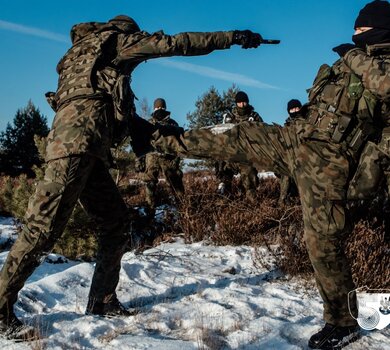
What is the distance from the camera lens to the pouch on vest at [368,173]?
3.00 metres

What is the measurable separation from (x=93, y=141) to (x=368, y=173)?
1.79 metres

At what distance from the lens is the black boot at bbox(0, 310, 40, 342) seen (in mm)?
2789

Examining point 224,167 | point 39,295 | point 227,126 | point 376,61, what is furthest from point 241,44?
point 224,167

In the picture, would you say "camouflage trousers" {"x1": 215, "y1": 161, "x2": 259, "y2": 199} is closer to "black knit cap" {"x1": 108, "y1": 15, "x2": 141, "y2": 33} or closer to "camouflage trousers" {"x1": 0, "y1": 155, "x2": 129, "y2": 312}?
"black knit cap" {"x1": 108, "y1": 15, "x2": 141, "y2": 33}

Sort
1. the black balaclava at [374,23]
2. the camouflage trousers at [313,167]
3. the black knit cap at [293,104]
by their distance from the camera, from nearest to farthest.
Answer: the black balaclava at [374,23] < the camouflage trousers at [313,167] < the black knit cap at [293,104]

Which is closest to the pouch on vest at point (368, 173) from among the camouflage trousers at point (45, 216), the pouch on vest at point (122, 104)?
the pouch on vest at point (122, 104)

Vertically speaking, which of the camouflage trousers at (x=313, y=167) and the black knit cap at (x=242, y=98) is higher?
the black knit cap at (x=242, y=98)

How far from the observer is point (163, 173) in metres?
9.27

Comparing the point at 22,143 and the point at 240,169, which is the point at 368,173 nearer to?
the point at 240,169

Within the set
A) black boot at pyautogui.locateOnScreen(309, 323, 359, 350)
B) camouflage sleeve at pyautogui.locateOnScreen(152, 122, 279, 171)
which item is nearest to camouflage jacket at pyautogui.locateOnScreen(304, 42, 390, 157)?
camouflage sleeve at pyautogui.locateOnScreen(152, 122, 279, 171)

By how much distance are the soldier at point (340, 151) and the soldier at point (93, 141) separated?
69cm

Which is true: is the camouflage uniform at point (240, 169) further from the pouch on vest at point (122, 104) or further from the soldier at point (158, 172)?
the pouch on vest at point (122, 104)

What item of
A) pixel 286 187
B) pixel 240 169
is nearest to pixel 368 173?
pixel 286 187

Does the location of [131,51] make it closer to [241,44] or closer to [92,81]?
[92,81]
